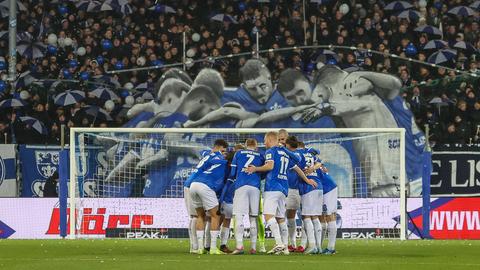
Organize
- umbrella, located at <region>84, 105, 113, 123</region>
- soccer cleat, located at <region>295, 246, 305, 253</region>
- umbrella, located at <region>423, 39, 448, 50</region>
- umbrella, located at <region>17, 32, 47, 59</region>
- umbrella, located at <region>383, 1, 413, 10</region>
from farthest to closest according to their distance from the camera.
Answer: umbrella, located at <region>383, 1, 413, 10</region>, umbrella, located at <region>423, 39, 448, 50</region>, umbrella, located at <region>17, 32, 47, 59</region>, umbrella, located at <region>84, 105, 113, 123</region>, soccer cleat, located at <region>295, 246, 305, 253</region>

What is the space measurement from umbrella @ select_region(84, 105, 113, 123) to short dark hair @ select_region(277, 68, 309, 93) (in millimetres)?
4642

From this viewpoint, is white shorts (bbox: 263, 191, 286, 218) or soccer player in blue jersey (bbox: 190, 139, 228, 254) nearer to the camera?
white shorts (bbox: 263, 191, 286, 218)

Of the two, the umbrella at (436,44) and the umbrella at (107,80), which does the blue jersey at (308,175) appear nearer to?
the umbrella at (107,80)

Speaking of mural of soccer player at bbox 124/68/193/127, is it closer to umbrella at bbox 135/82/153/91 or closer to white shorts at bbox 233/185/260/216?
umbrella at bbox 135/82/153/91

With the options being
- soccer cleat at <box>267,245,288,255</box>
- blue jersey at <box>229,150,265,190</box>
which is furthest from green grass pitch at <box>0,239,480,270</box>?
blue jersey at <box>229,150,265,190</box>

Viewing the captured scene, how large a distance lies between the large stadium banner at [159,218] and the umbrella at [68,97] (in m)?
3.36

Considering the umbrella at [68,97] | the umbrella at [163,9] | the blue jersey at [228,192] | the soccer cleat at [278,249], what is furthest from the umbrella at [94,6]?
the soccer cleat at [278,249]

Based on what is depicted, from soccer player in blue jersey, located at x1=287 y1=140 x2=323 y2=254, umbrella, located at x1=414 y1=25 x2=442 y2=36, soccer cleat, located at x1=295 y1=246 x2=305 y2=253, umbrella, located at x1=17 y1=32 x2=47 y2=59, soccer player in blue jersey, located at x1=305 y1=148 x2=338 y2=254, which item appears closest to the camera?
soccer player in blue jersey, located at x1=287 y1=140 x2=323 y2=254

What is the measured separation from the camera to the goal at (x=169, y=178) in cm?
2822

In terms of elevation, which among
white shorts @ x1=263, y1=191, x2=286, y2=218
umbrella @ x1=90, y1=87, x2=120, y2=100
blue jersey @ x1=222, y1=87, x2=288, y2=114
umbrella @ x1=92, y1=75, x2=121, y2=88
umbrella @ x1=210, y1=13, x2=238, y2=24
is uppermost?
umbrella @ x1=210, y1=13, x2=238, y2=24

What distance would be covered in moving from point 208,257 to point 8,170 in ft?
39.7

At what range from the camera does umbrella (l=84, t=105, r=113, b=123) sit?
31375mm

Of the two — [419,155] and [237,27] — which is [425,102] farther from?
[237,27]

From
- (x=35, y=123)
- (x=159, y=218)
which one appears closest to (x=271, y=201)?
(x=159, y=218)
